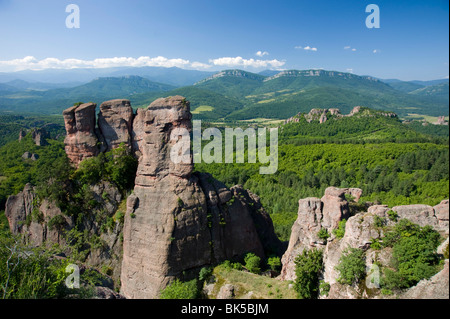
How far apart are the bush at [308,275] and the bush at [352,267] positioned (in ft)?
8.35

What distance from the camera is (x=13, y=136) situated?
96.2 metres

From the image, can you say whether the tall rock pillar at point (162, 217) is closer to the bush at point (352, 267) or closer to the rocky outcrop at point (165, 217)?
the rocky outcrop at point (165, 217)

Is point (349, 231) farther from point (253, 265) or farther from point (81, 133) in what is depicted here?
point (81, 133)

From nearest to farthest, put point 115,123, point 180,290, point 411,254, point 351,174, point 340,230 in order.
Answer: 1. point 411,254
2. point 340,230
3. point 180,290
4. point 115,123
5. point 351,174

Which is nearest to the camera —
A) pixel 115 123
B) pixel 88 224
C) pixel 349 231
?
pixel 349 231

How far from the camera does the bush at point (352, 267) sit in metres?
17.3

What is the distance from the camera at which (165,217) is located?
23719mm

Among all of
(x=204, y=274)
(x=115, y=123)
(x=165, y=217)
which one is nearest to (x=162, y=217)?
(x=165, y=217)

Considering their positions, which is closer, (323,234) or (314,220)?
(323,234)

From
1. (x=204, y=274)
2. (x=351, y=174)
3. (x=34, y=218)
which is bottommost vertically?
(x=204, y=274)

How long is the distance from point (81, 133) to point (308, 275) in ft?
88.3

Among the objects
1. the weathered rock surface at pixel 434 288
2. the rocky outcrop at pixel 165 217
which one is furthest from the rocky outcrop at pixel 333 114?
the weathered rock surface at pixel 434 288

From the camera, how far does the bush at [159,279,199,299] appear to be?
21781 millimetres
